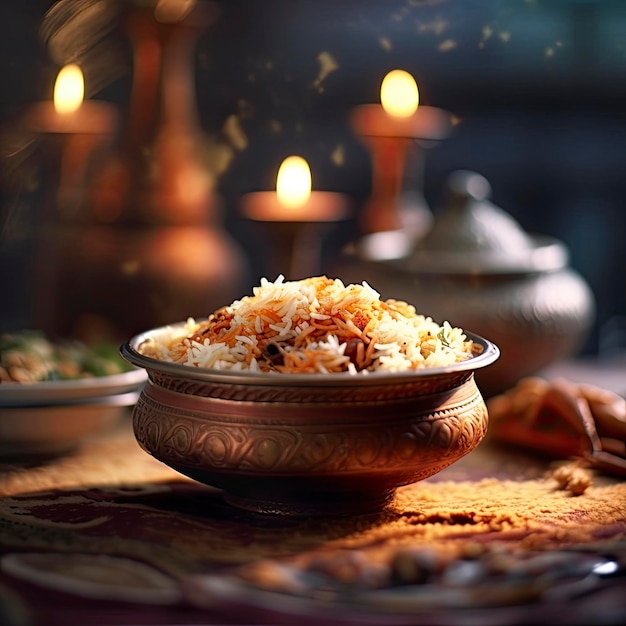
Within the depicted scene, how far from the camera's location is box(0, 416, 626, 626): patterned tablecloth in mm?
1210

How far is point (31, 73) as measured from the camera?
3.67 m

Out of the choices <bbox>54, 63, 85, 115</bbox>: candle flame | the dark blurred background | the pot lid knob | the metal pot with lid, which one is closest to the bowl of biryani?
the metal pot with lid

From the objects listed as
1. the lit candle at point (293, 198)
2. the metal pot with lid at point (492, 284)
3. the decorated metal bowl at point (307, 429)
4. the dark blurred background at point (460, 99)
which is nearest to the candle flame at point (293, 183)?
the lit candle at point (293, 198)

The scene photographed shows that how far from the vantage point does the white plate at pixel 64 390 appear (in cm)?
184

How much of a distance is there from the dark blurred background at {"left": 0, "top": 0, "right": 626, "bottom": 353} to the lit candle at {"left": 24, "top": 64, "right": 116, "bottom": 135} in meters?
0.88

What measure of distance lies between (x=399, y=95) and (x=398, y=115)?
0.05 metres

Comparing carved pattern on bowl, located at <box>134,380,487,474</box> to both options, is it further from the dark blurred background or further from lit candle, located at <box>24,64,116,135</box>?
the dark blurred background

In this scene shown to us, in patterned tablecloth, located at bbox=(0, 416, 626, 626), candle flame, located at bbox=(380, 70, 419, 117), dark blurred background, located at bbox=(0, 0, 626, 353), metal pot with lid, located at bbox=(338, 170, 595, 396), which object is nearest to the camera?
patterned tablecloth, located at bbox=(0, 416, 626, 626)

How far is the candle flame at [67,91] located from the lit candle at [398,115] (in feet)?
2.50

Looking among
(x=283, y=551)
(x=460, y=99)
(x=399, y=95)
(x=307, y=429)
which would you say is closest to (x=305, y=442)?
(x=307, y=429)

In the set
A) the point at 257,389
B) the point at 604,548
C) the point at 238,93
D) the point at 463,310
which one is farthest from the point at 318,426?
the point at 238,93

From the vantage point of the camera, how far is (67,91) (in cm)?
239

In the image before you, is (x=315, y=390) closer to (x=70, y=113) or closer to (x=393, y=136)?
(x=70, y=113)


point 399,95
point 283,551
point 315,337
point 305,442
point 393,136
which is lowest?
point 283,551
